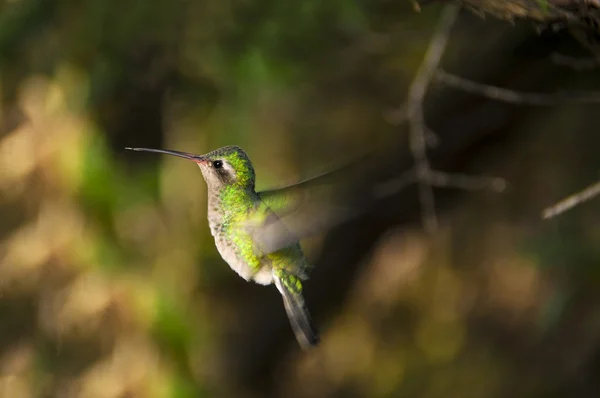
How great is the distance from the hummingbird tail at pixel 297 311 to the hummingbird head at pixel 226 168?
0.26 m

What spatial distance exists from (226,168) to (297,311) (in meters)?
0.39

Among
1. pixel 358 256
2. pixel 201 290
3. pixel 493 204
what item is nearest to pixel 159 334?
pixel 201 290

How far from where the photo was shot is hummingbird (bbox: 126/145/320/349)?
54.8 inches

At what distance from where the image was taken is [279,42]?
2807mm

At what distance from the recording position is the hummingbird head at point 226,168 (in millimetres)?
1363

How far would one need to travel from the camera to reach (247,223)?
1.50 meters

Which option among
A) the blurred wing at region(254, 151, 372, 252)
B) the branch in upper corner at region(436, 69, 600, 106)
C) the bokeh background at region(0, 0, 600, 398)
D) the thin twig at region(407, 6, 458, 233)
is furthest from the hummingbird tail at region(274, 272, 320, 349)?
the bokeh background at region(0, 0, 600, 398)

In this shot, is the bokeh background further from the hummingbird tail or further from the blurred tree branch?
the blurred tree branch

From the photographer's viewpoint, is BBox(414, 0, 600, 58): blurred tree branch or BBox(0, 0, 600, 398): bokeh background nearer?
BBox(414, 0, 600, 58): blurred tree branch

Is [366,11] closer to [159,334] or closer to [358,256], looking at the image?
[358,256]

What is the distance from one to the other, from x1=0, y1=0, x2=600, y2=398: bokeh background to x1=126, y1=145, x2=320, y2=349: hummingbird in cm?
127

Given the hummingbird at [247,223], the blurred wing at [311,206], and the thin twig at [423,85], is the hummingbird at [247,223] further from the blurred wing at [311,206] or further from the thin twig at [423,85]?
the thin twig at [423,85]

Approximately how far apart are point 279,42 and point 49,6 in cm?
79

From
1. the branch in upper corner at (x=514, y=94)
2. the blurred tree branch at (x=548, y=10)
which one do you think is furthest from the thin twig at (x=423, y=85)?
the blurred tree branch at (x=548, y=10)
